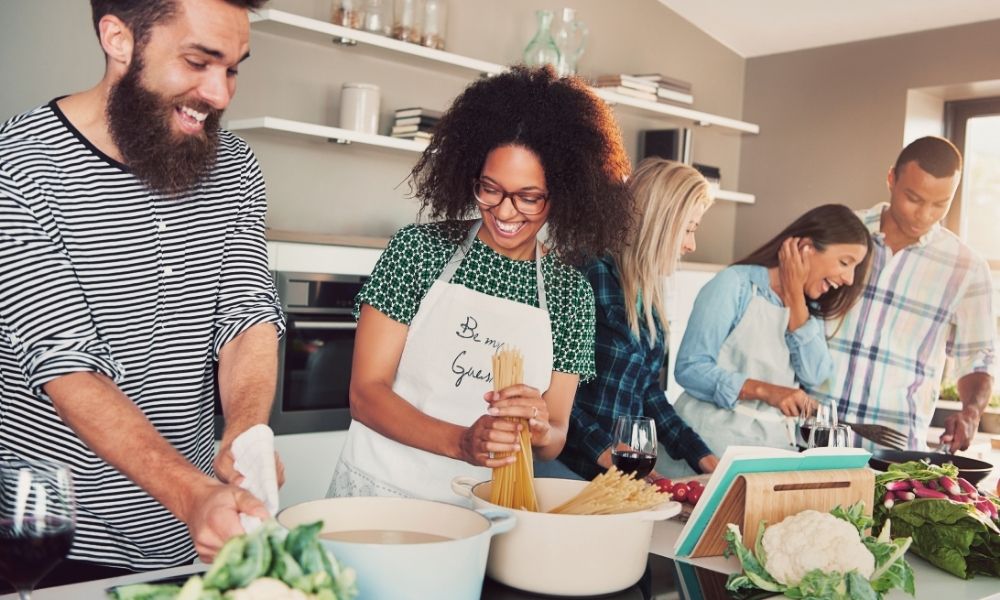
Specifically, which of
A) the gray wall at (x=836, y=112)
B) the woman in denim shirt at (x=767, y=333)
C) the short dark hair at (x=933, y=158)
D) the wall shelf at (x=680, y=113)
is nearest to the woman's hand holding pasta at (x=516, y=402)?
the woman in denim shirt at (x=767, y=333)

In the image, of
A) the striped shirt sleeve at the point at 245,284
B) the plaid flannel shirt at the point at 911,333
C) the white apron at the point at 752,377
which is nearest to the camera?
the striped shirt sleeve at the point at 245,284

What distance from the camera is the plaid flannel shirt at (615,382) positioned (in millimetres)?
2270

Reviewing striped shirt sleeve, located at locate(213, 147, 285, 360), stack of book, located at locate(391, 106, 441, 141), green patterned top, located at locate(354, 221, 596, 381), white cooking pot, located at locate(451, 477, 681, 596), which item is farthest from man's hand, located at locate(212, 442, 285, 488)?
stack of book, located at locate(391, 106, 441, 141)

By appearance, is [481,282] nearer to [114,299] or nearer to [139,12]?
[114,299]

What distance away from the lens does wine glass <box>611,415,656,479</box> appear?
5.21 feet

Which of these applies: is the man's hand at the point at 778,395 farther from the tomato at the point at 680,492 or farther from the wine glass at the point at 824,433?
the tomato at the point at 680,492

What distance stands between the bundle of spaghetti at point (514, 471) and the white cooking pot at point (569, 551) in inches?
4.9

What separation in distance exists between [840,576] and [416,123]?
3258 millimetres

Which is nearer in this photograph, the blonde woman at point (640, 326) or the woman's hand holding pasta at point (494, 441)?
the woman's hand holding pasta at point (494, 441)

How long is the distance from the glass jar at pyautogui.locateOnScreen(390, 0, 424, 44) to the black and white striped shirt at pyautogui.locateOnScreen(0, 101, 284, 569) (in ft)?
9.04

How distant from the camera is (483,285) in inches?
74.6

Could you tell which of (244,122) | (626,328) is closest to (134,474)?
(626,328)

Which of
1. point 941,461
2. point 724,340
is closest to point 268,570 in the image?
point 941,461

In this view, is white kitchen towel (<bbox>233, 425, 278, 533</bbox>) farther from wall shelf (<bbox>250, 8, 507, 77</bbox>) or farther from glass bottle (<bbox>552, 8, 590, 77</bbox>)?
glass bottle (<bbox>552, 8, 590, 77</bbox>)
